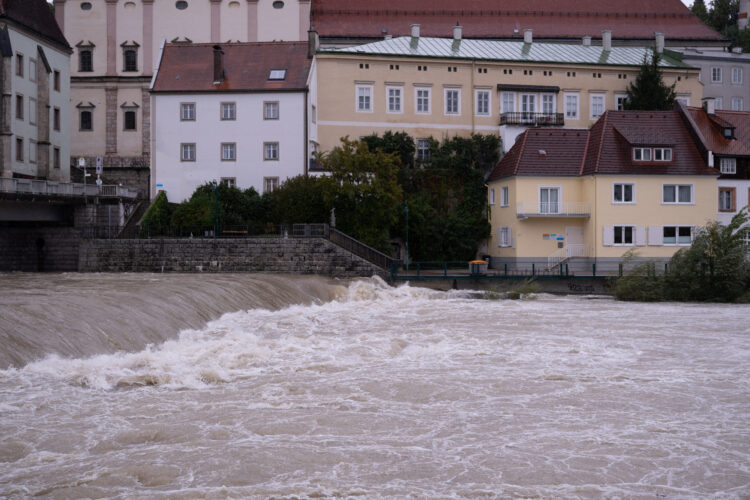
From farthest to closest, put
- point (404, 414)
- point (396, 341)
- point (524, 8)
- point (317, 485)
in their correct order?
point (524, 8) < point (396, 341) < point (404, 414) < point (317, 485)

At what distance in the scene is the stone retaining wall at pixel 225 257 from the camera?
4091 cm

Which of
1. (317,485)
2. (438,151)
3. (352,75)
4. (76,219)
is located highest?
(352,75)

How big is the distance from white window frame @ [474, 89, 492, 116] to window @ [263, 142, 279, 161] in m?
14.0

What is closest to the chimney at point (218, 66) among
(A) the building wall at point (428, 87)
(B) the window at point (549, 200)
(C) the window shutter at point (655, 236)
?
(A) the building wall at point (428, 87)

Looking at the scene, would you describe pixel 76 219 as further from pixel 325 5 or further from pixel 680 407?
pixel 680 407

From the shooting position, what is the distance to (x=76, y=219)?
149ft

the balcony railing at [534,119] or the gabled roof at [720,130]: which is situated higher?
the balcony railing at [534,119]

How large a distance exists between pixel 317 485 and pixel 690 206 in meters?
Result: 40.1

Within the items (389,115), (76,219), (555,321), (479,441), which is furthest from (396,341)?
(389,115)

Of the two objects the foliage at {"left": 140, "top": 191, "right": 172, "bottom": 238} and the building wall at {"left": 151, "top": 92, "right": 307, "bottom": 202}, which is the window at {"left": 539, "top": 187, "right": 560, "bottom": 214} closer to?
the building wall at {"left": 151, "top": 92, "right": 307, "bottom": 202}

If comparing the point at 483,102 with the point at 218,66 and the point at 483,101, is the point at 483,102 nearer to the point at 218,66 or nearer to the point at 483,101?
the point at 483,101

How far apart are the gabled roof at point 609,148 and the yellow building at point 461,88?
5.86m

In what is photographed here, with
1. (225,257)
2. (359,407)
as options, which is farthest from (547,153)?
(359,407)

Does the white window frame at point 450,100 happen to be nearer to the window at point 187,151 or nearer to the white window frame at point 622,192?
the white window frame at point 622,192
